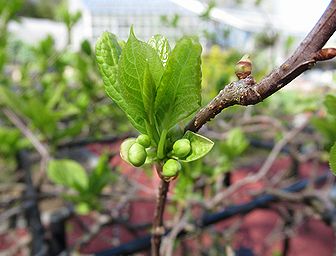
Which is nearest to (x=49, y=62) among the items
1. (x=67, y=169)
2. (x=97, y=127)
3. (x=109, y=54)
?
(x=97, y=127)

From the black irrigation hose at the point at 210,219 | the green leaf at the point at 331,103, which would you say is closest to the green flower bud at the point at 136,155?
the green leaf at the point at 331,103

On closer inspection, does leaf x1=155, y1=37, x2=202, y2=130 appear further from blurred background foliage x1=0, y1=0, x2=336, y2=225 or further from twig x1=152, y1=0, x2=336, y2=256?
blurred background foliage x1=0, y1=0, x2=336, y2=225

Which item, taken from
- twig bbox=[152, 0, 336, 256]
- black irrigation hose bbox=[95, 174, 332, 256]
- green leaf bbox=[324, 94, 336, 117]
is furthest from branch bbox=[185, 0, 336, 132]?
black irrigation hose bbox=[95, 174, 332, 256]

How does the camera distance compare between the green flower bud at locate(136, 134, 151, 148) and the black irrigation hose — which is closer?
the green flower bud at locate(136, 134, 151, 148)

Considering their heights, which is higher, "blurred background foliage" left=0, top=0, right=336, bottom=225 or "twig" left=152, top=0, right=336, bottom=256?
"twig" left=152, top=0, right=336, bottom=256

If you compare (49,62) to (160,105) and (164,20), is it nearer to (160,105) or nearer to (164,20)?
(164,20)

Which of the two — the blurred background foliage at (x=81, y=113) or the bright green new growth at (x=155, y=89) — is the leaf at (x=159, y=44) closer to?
the bright green new growth at (x=155, y=89)

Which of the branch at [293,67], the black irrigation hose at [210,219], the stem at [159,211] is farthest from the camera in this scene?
the black irrigation hose at [210,219]
